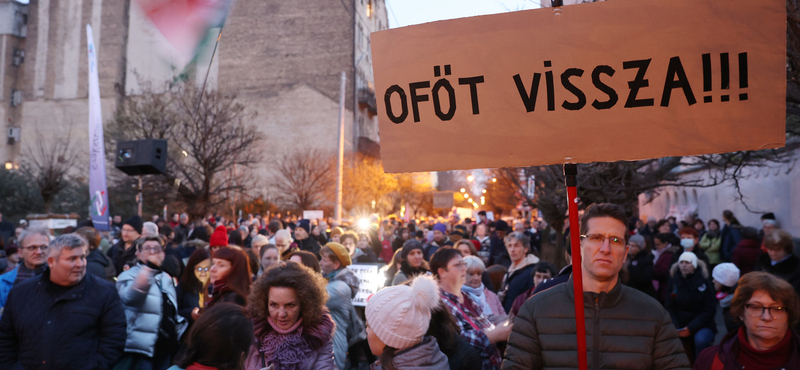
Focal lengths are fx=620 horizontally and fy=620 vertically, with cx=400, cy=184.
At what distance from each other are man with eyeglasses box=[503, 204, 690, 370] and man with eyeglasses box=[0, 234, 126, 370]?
3.28m

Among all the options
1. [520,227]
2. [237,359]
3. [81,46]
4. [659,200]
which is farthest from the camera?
[81,46]

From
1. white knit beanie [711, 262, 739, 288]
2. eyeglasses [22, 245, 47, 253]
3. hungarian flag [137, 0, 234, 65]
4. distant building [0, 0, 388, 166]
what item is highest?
distant building [0, 0, 388, 166]

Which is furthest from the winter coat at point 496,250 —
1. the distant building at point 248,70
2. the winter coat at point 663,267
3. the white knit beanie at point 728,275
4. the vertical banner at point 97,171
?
the distant building at point 248,70

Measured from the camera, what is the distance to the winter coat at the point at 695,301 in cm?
698

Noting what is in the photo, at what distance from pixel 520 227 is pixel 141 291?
10291 millimetres

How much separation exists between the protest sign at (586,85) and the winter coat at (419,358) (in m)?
1.01

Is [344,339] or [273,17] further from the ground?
[273,17]

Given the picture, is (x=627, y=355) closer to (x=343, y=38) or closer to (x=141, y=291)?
(x=141, y=291)

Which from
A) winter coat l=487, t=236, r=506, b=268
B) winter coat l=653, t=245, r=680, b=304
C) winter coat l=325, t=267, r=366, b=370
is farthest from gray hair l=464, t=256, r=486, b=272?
winter coat l=487, t=236, r=506, b=268

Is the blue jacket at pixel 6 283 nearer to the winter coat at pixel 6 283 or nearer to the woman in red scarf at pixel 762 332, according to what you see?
the winter coat at pixel 6 283

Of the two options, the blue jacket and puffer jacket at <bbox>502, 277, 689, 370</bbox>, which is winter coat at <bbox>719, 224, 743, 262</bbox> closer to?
puffer jacket at <bbox>502, 277, 689, 370</bbox>

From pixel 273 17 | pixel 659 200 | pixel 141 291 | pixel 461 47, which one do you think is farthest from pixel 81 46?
pixel 461 47

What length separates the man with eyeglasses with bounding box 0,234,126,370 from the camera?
4.40 meters

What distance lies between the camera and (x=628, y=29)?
261 centimetres
